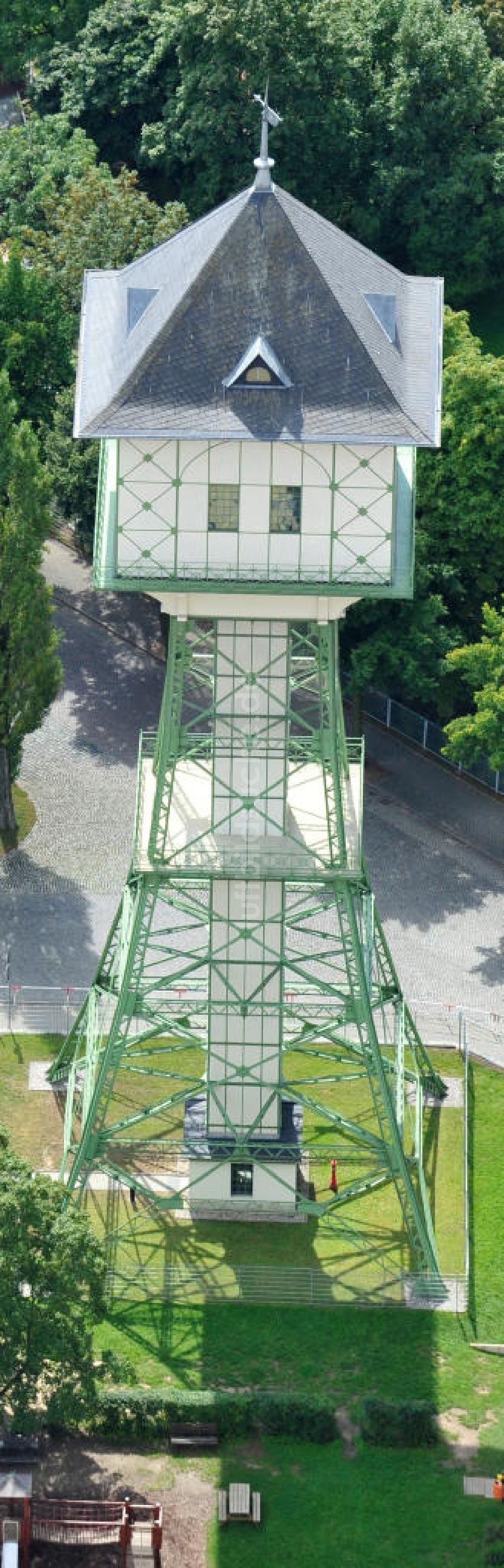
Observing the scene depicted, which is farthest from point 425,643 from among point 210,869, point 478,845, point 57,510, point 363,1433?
point 363,1433

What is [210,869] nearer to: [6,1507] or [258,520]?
[258,520]

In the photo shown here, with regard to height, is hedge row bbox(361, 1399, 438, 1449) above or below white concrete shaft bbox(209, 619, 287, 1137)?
below

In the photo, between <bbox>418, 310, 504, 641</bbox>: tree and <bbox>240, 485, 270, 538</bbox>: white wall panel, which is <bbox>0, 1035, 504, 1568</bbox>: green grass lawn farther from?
<bbox>240, 485, 270, 538</bbox>: white wall panel

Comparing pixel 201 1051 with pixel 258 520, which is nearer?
pixel 258 520

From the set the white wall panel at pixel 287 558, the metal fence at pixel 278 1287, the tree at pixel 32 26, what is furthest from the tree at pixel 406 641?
the tree at pixel 32 26

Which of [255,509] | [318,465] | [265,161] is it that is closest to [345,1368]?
[255,509]

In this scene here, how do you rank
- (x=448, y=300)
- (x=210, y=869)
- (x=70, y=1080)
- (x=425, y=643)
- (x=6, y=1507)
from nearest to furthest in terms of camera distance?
(x=6, y=1507) < (x=210, y=869) < (x=70, y=1080) < (x=425, y=643) < (x=448, y=300)

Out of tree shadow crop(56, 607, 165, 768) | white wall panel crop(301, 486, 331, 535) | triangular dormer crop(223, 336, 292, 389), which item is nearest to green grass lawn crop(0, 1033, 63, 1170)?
tree shadow crop(56, 607, 165, 768)
